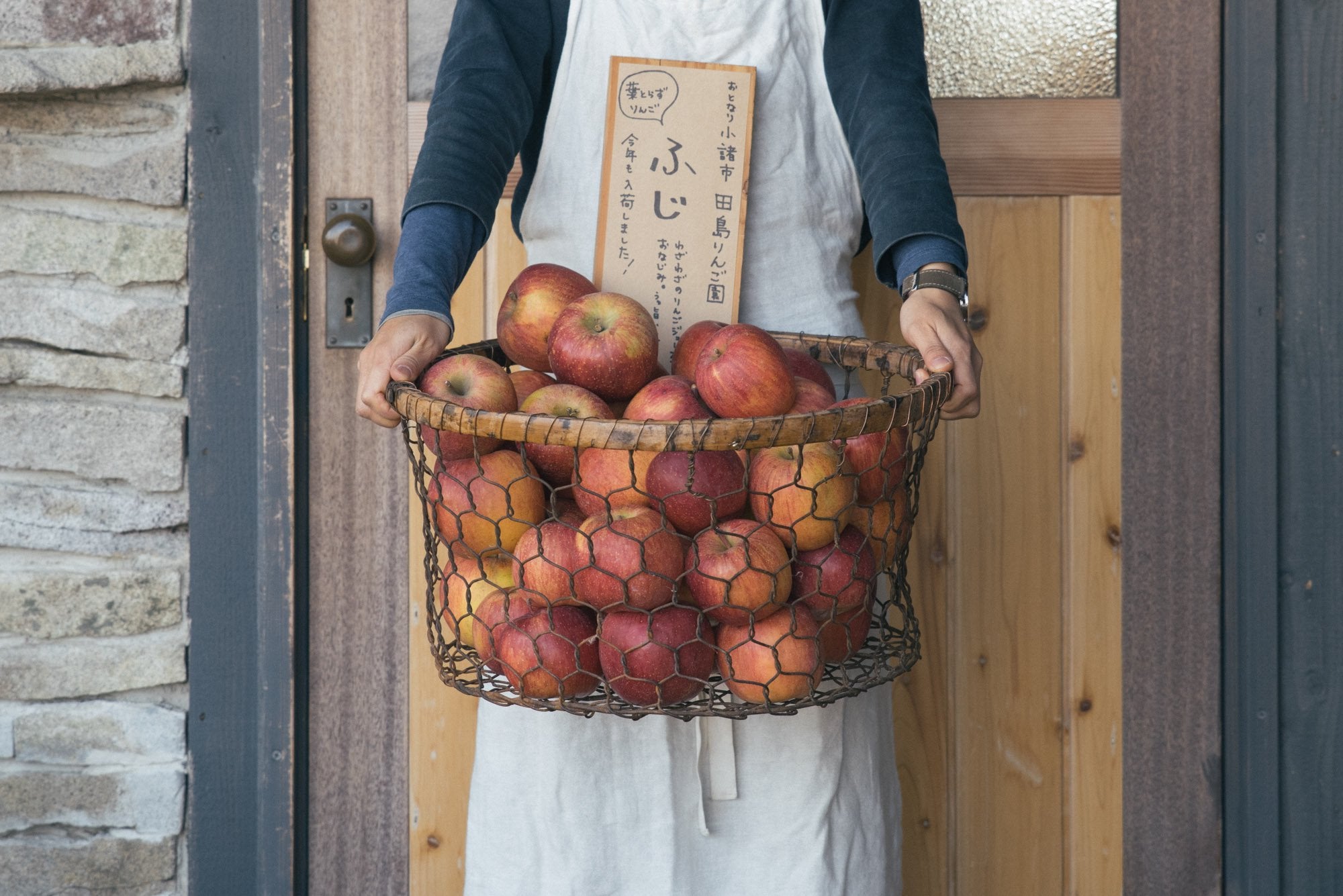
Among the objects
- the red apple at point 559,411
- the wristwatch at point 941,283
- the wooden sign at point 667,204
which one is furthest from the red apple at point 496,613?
the wristwatch at point 941,283

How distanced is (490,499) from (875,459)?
298 mm

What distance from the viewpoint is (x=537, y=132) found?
1128 mm

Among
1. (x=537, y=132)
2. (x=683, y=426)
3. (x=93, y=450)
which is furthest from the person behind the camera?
(x=93, y=450)

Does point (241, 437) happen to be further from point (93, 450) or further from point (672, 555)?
point (672, 555)

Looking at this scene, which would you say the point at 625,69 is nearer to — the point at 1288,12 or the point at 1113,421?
the point at 1113,421

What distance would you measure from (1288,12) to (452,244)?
3.82ft

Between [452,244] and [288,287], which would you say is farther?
[288,287]

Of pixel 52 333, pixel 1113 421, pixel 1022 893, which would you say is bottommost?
pixel 1022 893

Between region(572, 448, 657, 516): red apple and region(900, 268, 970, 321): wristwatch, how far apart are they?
31 centimetres

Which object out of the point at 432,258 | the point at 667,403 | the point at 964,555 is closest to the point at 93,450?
the point at 432,258

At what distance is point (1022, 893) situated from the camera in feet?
4.73

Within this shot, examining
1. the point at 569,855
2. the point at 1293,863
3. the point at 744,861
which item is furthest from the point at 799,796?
the point at 1293,863

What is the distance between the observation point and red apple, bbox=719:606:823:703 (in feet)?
2.53

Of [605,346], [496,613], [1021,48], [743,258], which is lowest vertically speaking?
[496,613]
